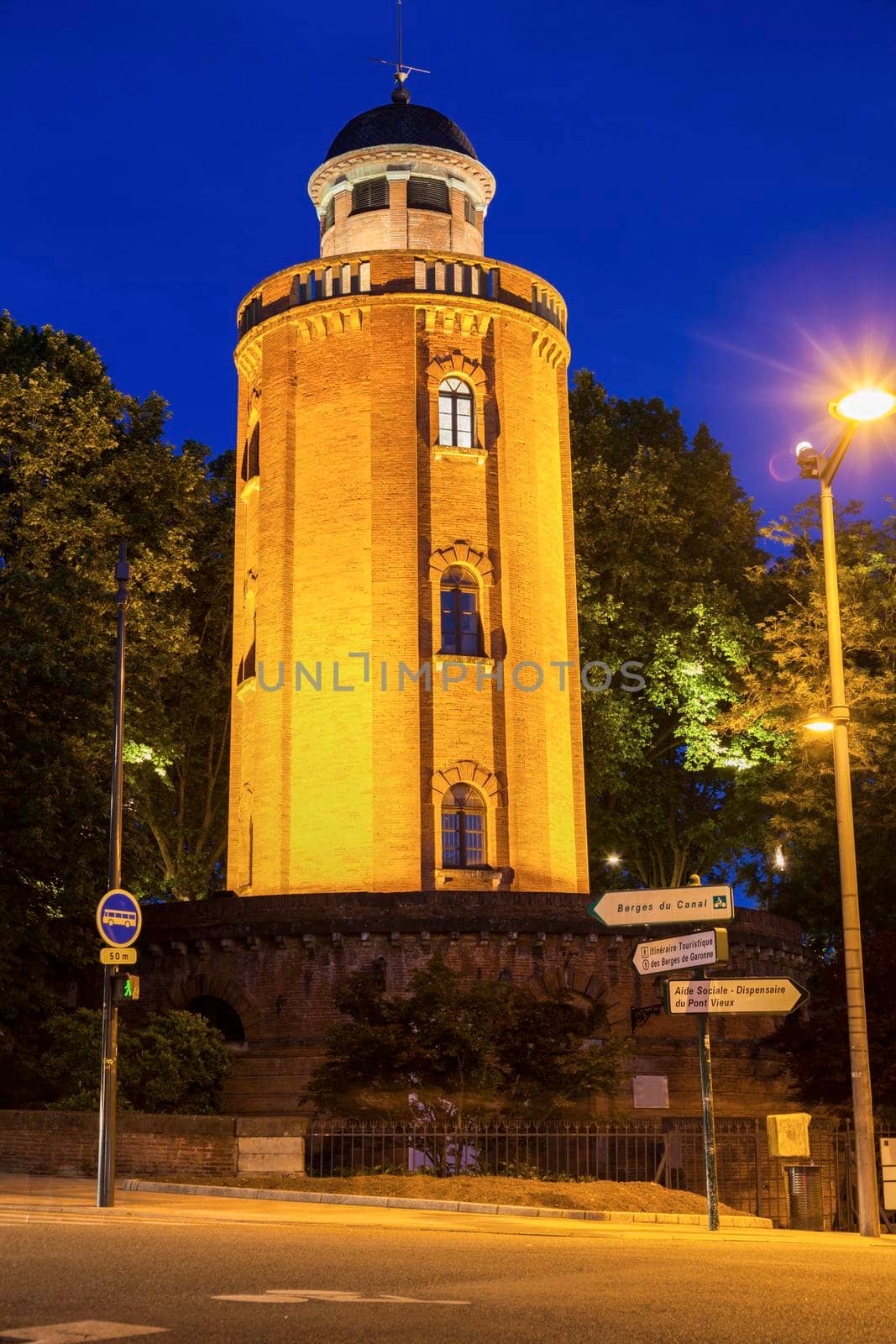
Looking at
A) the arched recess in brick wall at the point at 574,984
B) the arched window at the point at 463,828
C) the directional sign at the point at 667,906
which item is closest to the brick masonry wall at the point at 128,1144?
the directional sign at the point at 667,906

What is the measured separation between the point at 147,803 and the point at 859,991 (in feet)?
88.9

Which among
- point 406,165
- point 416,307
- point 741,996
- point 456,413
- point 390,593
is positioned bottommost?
point 741,996

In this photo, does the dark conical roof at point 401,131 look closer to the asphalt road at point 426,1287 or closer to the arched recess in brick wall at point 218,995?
the arched recess in brick wall at point 218,995

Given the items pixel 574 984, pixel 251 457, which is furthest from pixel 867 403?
pixel 251 457

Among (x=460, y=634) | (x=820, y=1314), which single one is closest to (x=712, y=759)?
(x=460, y=634)

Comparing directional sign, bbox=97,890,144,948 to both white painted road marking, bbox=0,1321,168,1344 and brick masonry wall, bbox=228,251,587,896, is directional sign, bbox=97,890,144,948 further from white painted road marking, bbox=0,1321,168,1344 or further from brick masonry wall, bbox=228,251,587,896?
brick masonry wall, bbox=228,251,587,896

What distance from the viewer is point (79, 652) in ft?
109

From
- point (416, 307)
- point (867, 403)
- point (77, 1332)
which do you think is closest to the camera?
point (77, 1332)

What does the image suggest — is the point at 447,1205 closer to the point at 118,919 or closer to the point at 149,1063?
the point at 118,919

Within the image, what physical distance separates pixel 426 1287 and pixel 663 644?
37046 mm

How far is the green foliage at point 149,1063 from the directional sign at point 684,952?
13.1 metres

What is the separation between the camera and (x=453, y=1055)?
27.0 m

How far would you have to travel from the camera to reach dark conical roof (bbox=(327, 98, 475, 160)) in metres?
41.6

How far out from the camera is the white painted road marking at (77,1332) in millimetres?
7980
